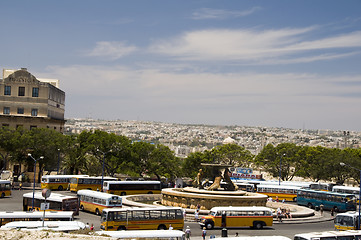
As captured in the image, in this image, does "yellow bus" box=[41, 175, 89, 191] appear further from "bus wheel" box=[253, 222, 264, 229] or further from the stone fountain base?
"bus wheel" box=[253, 222, 264, 229]

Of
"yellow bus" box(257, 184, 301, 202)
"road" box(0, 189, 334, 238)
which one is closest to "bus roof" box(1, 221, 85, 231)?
"road" box(0, 189, 334, 238)

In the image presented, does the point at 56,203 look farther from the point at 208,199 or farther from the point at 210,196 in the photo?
the point at 210,196

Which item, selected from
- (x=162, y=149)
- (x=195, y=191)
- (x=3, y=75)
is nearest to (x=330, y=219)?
(x=195, y=191)

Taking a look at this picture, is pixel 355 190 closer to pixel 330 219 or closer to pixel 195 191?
pixel 330 219

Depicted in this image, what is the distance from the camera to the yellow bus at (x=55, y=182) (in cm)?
5681

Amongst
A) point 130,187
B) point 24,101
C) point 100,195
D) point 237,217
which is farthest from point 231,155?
point 237,217

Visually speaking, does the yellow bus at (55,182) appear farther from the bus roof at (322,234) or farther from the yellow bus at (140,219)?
the bus roof at (322,234)

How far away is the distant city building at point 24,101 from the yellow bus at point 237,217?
50.6 m

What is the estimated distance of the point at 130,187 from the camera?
53250 millimetres

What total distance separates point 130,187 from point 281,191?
1963 cm

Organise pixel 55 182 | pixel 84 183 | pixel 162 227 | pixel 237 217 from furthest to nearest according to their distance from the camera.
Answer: pixel 55 182 < pixel 84 183 < pixel 237 217 < pixel 162 227

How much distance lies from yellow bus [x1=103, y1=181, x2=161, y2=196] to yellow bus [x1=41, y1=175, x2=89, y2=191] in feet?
23.1

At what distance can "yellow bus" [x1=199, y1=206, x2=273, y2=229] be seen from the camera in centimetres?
3503

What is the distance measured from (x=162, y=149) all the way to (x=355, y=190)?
29.3 m
